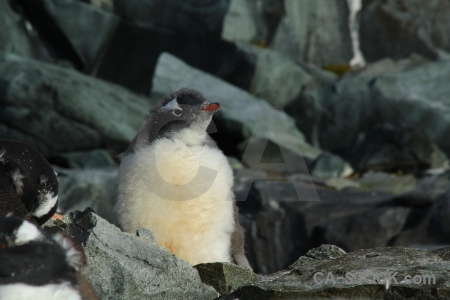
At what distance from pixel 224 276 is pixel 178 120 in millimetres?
1609

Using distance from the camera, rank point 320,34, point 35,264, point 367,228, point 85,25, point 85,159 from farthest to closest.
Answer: point 320,34
point 85,25
point 85,159
point 367,228
point 35,264

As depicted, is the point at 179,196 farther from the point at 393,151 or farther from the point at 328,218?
the point at 393,151

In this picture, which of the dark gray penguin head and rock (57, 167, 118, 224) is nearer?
the dark gray penguin head

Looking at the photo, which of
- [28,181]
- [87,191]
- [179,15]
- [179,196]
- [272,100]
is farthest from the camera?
[272,100]

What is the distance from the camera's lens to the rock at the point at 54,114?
19766 mm

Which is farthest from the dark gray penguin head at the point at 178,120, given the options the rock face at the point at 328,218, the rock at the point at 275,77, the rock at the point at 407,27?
the rock at the point at 407,27

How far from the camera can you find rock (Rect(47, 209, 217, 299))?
4.64 metres

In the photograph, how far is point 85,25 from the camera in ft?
79.5

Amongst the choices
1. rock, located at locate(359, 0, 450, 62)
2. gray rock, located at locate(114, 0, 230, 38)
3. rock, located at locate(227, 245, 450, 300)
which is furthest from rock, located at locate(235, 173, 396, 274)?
rock, located at locate(359, 0, 450, 62)

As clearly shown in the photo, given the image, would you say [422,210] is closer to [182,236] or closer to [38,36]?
[182,236]

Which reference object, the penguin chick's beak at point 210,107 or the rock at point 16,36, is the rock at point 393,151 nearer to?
the rock at point 16,36

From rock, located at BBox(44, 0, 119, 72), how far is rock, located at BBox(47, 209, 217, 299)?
19392mm

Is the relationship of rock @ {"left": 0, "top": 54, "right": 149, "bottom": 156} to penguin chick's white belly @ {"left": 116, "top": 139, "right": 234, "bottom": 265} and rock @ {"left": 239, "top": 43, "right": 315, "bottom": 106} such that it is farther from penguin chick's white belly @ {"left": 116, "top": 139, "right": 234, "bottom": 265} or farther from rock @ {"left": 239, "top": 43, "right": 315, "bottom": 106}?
penguin chick's white belly @ {"left": 116, "top": 139, "right": 234, "bottom": 265}

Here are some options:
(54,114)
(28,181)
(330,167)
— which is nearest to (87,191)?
(54,114)
